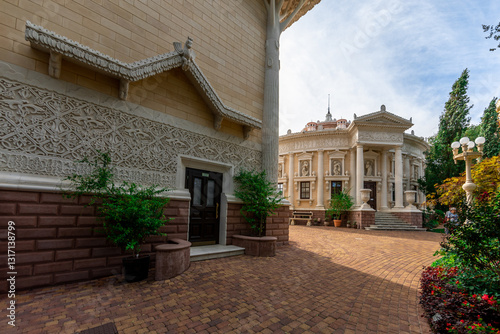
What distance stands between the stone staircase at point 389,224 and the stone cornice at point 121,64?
15139 mm

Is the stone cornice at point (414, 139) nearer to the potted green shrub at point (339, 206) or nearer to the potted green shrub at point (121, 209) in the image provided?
the potted green shrub at point (339, 206)

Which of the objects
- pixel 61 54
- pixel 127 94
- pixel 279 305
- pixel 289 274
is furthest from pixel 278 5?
pixel 279 305

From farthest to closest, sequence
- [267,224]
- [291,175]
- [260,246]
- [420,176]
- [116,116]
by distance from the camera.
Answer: [420,176] → [291,175] → [267,224] → [260,246] → [116,116]

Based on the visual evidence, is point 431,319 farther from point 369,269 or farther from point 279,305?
point 369,269

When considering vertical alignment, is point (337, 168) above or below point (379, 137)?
below

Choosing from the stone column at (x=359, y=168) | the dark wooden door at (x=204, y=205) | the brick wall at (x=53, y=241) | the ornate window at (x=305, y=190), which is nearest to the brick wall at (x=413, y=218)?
the stone column at (x=359, y=168)

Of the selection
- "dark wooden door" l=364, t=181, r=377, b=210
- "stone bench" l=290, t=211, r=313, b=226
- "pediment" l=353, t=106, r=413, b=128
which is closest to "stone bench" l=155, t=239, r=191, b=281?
"stone bench" l=290, t=211, r=313, b=226

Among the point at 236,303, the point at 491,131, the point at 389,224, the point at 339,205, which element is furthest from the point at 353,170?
the point at 236,303

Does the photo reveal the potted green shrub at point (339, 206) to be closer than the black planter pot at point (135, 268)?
No

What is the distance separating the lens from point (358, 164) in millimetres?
19656

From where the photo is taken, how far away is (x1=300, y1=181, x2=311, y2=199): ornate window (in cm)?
2234

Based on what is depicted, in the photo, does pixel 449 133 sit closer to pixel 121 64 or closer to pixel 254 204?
pixel 254 204

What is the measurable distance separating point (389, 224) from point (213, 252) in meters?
16.5

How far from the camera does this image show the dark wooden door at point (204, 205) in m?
6.70
